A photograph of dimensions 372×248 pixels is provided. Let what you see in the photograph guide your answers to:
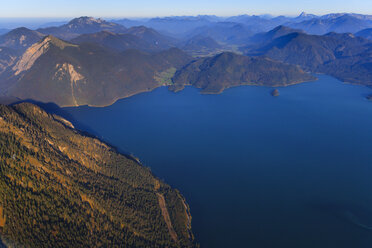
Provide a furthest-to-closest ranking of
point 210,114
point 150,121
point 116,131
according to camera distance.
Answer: point 210,114 → point 150,121 → point 116,131

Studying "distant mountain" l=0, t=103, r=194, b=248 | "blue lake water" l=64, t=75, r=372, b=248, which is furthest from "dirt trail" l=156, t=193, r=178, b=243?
"blue lake water" l=64, t=75, r=372, b=248

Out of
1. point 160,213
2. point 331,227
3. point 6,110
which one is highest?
point 6,110

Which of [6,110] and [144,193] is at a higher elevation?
[6,110]

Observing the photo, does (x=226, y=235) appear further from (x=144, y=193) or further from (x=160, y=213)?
(x=144, y=193)

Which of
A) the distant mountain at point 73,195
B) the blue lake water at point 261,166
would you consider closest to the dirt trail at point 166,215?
the distant mountain at point 73,195

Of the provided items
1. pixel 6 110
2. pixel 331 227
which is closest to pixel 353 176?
pixel 331 227

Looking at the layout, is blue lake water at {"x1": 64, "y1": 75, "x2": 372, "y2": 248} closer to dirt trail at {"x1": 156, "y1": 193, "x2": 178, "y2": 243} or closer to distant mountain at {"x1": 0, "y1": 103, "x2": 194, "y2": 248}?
dirt trail at {"x1": 156, "y1": 193, "x2": 178, "y2": 243}

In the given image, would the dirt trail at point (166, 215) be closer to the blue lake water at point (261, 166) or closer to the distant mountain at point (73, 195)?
the distant mountain at point (73, 195)
